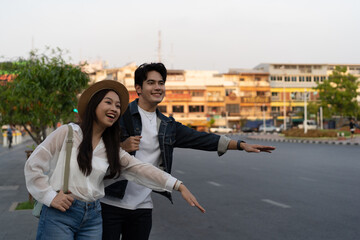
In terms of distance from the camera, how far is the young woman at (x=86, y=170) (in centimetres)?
270

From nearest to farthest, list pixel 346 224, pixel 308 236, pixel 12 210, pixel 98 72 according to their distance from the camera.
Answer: pixel 308 236 < pixel 346 224 < pixel 12 210 < pixel 98 72

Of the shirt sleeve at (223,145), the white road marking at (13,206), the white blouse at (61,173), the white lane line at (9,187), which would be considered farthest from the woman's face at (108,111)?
the white lane line at (9,187)

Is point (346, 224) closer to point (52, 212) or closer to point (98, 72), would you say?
point (52, 212)

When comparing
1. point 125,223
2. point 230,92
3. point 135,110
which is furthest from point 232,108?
point 125,223

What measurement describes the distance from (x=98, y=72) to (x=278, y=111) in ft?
117

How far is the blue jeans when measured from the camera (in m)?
Answer: 2.70

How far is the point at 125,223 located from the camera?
11.3 ft

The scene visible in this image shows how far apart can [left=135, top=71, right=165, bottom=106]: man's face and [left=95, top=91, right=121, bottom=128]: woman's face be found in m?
0.58

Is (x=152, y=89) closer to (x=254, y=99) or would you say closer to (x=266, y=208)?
(x=266, y=208)

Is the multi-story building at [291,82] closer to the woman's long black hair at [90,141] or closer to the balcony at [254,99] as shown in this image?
the balcony at [254,99]

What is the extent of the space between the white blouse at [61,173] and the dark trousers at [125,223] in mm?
487

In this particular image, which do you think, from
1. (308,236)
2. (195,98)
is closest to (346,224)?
(308,236)

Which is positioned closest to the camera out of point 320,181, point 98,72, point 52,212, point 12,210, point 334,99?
point 52,212

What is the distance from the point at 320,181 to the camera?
12195mm
